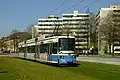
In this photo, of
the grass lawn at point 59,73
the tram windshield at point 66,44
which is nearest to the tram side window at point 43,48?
the tram windshield at point 66,44

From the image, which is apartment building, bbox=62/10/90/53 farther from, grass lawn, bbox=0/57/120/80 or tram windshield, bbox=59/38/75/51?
grass lawn, bbox=0/57/120/80

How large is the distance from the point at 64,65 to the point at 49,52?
7.25 ft

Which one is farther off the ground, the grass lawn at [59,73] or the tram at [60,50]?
the tram at [60,50]

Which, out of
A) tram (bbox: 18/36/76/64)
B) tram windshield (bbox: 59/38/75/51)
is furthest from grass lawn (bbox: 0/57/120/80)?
tram windshield (bbox: 59/38/75/51)

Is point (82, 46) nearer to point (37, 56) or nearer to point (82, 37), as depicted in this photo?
point (82, 37)

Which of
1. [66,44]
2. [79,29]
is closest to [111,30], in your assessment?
[79,29]

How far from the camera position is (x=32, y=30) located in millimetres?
150875

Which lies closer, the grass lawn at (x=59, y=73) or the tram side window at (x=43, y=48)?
the grass lawn at (x=59, y=73)

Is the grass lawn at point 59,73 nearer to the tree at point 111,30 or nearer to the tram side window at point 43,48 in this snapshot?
the tram side window at point 43,48

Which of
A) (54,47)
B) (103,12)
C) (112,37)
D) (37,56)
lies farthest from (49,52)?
(103,12)

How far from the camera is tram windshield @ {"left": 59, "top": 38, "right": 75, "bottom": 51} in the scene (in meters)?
35.0

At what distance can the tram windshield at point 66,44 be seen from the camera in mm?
35025

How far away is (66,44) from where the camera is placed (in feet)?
116

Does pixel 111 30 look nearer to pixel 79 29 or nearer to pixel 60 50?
pixel 79 29
